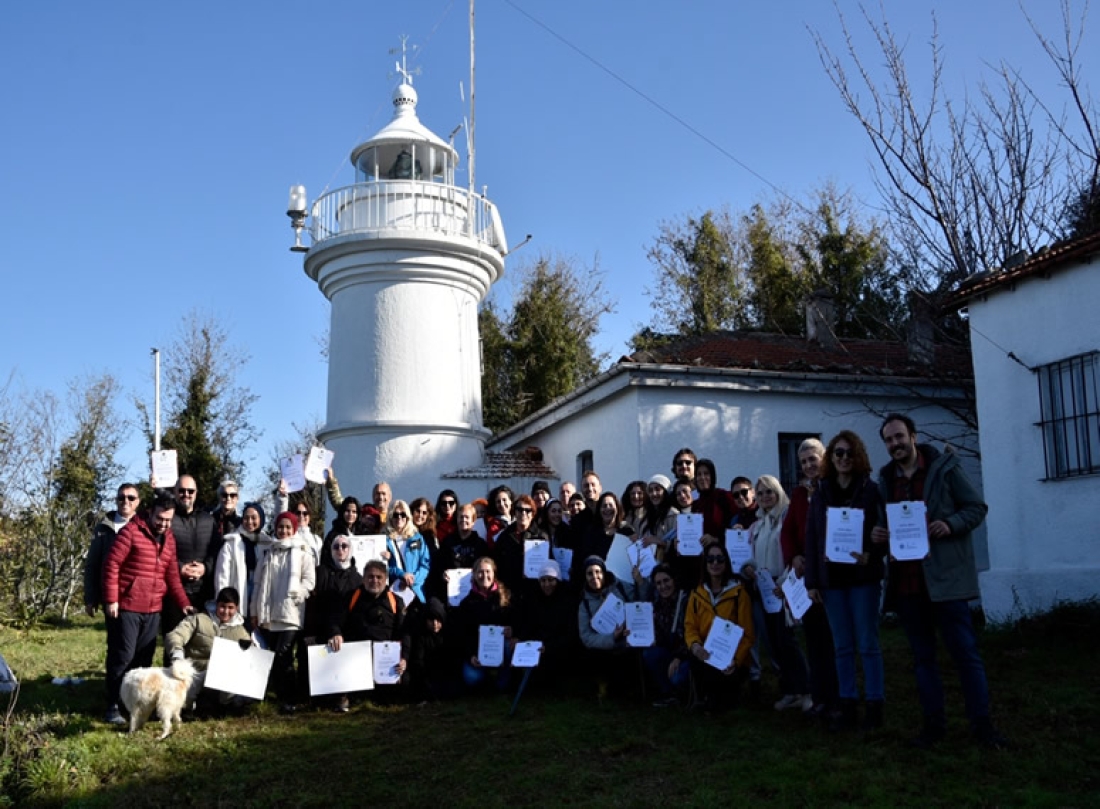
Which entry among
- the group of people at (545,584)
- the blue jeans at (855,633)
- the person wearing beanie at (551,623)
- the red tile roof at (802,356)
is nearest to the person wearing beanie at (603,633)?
the group of people at (545,584)

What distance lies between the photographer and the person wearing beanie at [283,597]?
8672 millimetres

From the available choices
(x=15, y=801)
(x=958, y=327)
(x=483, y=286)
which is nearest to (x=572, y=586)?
(x=15, y=801)

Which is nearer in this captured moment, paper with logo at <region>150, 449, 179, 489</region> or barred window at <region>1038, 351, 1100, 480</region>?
paper with logo at <region>150, 449, 179, 489</region>

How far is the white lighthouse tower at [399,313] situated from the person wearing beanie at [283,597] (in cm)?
815

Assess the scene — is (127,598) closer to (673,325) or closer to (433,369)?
(433,369)

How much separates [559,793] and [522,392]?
2193cm

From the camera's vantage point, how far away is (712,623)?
771cm

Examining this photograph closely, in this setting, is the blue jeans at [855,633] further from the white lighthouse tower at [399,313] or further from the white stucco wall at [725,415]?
the white lighthouse tower at [399,313]

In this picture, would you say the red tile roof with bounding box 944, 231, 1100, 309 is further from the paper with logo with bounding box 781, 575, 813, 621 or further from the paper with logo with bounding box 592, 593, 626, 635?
the paper with logo with bounding box 592, 593, 626, 635

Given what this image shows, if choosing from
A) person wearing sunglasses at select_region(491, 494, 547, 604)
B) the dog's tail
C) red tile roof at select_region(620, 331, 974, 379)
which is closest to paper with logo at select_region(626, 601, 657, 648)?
person wearing sunglasses at select_region(491, 494, 547, 604)

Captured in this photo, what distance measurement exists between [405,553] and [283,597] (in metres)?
1.22

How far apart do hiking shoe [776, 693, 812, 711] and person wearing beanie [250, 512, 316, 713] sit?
12.8 ft

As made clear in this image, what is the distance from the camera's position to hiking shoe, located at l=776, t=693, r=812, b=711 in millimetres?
7637

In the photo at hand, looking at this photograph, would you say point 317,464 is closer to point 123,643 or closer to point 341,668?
point 341,668
